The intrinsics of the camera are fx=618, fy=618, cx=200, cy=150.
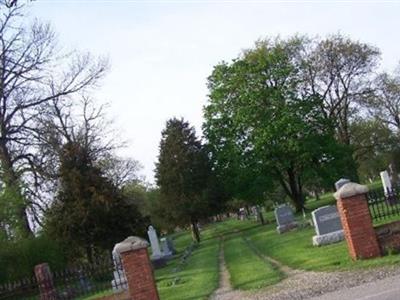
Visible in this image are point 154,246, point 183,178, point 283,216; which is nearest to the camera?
point 283,216

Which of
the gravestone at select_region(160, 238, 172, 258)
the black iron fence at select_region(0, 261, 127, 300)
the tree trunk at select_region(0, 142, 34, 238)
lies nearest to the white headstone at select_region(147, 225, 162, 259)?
the gravestone at select_region(160, 238, 172, 258)

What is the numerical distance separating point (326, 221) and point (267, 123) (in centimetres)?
2592

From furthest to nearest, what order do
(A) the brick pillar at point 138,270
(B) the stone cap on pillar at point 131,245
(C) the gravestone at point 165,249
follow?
(C) the gravestone at point 165,249
(B) the stone cap on pillar at point 131,245
(A) the brick pillar at point 138,270

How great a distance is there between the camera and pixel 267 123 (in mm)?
47031

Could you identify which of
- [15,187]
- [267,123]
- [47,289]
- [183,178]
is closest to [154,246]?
[15,187]

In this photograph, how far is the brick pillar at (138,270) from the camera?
1412 centimetres

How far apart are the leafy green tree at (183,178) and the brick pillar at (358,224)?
3181 centimetres

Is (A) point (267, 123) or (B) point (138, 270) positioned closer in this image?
(B) point (138, 270)

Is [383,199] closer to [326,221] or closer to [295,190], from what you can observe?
[326,221]

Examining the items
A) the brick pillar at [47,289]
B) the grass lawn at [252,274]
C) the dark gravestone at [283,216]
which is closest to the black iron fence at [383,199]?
the grass lawn at [252,274]

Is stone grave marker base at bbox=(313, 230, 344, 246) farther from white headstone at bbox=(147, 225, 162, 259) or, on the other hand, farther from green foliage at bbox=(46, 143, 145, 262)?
green foliage at bbox=(46, 143, 145, 262)

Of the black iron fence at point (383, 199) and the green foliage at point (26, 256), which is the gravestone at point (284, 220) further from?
the black iron fence at point (383, 199)

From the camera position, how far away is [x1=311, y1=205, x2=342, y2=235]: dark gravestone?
2128 centimetres

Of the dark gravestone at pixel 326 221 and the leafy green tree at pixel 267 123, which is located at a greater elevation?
the leafy green tree at pixel 267 123
